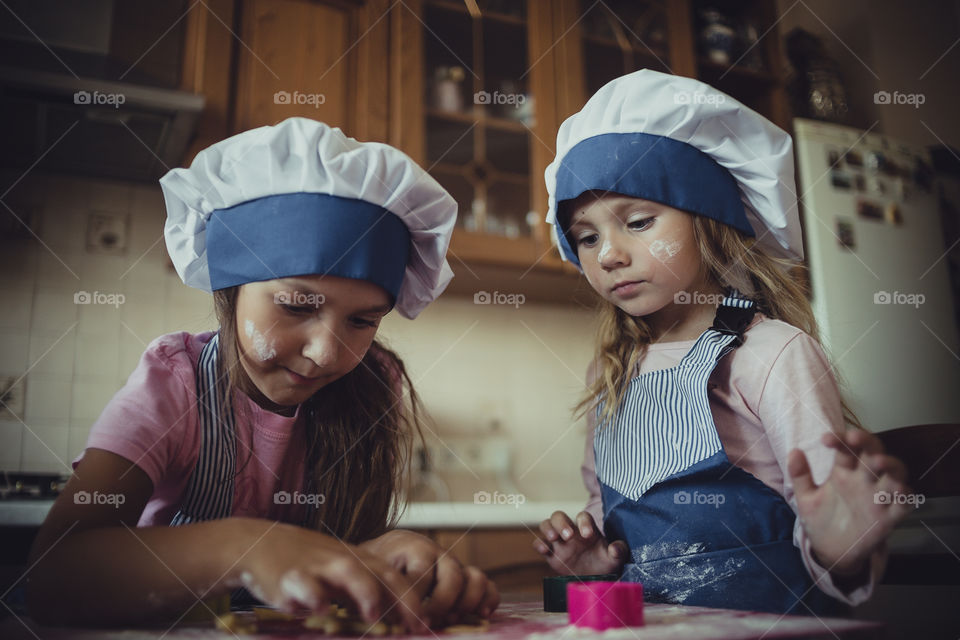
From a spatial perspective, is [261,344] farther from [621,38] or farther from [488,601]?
[621,38]

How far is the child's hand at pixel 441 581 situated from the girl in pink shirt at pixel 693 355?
0.85 feet

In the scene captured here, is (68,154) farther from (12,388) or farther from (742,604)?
(742,604)

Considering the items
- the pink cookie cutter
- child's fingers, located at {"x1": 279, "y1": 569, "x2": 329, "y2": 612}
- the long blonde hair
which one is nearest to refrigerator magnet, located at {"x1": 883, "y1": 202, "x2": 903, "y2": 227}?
the long blonde hair

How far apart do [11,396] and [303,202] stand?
4.26 feet

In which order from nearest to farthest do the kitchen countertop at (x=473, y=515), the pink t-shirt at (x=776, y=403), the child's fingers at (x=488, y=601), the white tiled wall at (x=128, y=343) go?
the child's fingers at (x=488, y=601), the pink t-shirt at (x=776, y=403), the kitchen countertop at (x=473, y=515), the white tiled wall at (x=128, y=343)

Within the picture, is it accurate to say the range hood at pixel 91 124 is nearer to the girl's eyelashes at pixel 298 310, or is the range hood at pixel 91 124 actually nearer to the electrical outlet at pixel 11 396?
the electrical outlet at pixel 11 396

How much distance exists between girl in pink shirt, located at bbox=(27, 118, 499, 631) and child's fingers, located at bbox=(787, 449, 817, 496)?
220 mm

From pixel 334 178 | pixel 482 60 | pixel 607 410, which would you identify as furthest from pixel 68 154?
pixel 607 410

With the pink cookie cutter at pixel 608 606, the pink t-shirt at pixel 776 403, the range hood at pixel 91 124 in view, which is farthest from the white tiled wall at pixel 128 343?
the pink cookie cutter at pixel 608 606

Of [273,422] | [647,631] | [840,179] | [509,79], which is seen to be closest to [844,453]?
[647,631]

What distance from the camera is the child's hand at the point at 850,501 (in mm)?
468

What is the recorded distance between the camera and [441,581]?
0.47m

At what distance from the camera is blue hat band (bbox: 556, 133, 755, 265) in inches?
30.0

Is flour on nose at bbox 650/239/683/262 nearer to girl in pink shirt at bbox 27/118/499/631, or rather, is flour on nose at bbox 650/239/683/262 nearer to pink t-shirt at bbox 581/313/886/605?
pink t-shirt at bbox 581/313/886/605
